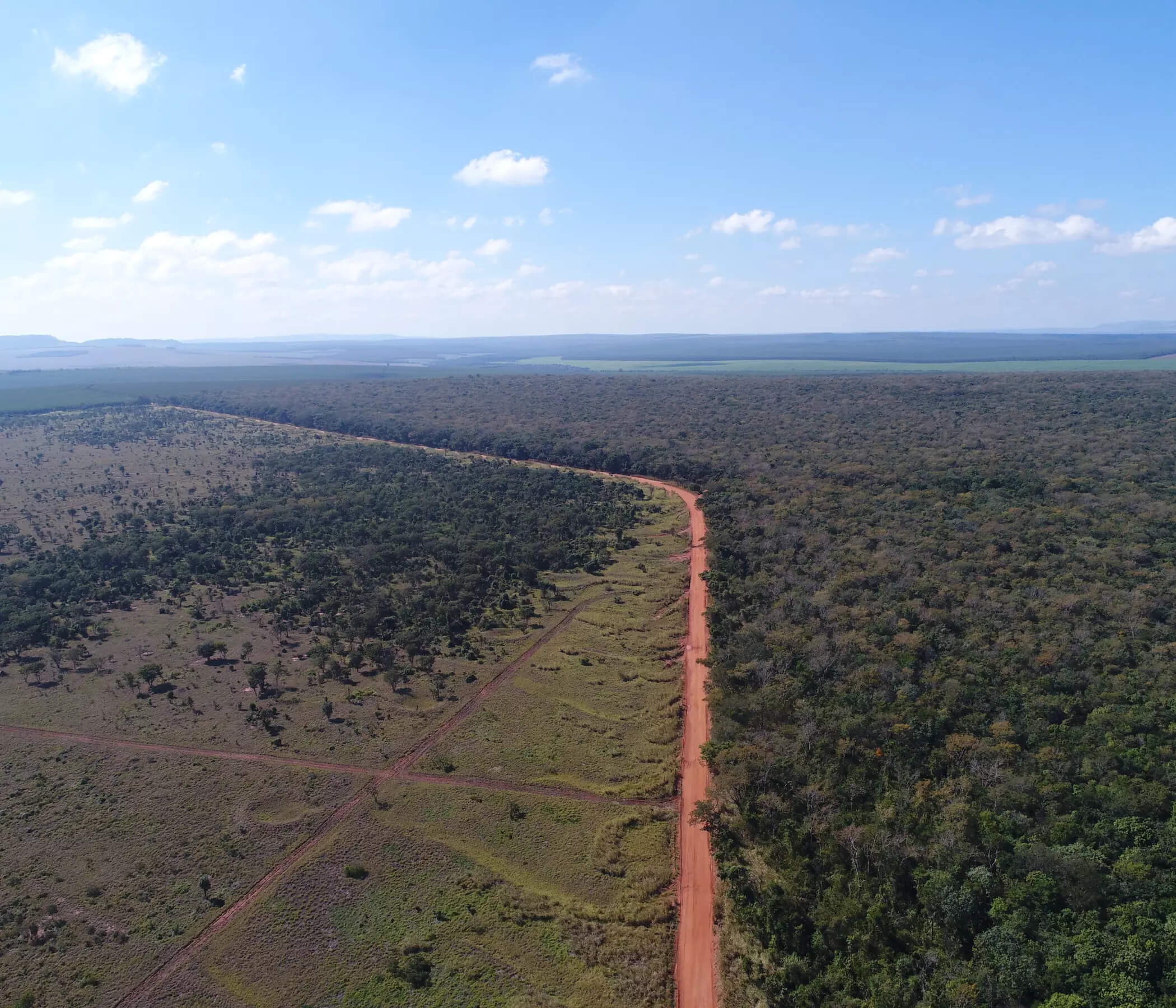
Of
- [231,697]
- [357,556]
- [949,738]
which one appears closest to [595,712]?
[949,738]

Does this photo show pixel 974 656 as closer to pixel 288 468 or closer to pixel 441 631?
pixel 441 631

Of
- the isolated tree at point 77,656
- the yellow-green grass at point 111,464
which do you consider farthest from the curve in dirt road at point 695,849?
the yellow-green grass at point 111,464

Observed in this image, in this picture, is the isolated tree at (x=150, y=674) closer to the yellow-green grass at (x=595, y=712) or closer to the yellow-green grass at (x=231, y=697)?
the yellow-green grass at (x=231, y=697)

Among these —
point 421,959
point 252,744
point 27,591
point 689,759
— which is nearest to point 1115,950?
point 689,759

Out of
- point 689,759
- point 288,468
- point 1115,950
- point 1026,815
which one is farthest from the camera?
point 288,468

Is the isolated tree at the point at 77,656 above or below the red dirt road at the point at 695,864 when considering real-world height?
above
